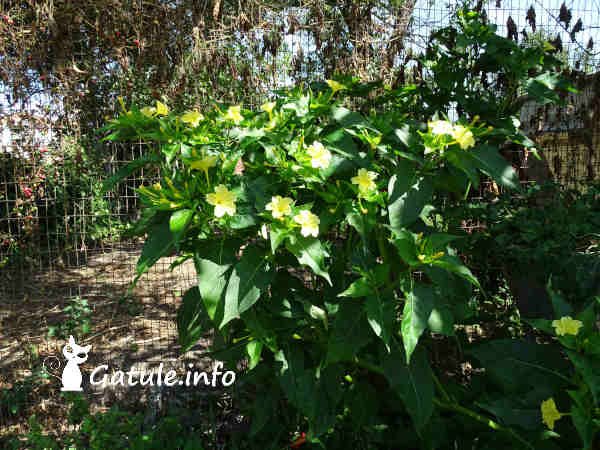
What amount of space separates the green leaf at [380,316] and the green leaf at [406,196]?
22cm

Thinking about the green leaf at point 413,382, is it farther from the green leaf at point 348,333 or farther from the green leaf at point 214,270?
the green leaf at point 214,270

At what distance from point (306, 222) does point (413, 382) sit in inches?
24.2

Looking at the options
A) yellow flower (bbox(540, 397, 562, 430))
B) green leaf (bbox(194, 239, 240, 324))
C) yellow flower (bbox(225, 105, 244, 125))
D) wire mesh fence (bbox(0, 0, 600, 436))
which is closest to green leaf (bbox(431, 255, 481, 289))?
yellow flower (bbox(540, 397, 562, 430))

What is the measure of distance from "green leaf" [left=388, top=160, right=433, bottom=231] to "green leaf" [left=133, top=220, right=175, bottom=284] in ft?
2.13

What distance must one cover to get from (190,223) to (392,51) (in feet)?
5.91

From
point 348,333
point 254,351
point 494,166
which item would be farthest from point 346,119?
point 254,351

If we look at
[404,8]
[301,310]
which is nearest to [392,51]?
[404,8]

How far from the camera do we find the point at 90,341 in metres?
3.20

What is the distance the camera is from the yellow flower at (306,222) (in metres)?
1.29

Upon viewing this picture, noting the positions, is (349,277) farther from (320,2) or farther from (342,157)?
(320,2)

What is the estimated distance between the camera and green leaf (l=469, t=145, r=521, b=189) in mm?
1398

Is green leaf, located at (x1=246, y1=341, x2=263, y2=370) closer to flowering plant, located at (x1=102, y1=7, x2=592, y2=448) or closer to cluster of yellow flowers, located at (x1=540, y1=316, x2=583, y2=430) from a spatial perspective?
flowering plant, located at (x1=102, y1=7, x2=592, y2=448)

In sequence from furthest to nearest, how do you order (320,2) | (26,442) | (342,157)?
(320,2) < (26,442) < (342,157)

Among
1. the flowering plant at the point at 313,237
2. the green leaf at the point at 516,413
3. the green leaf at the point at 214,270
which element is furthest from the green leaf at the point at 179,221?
the green leaf at the point at 516,413
